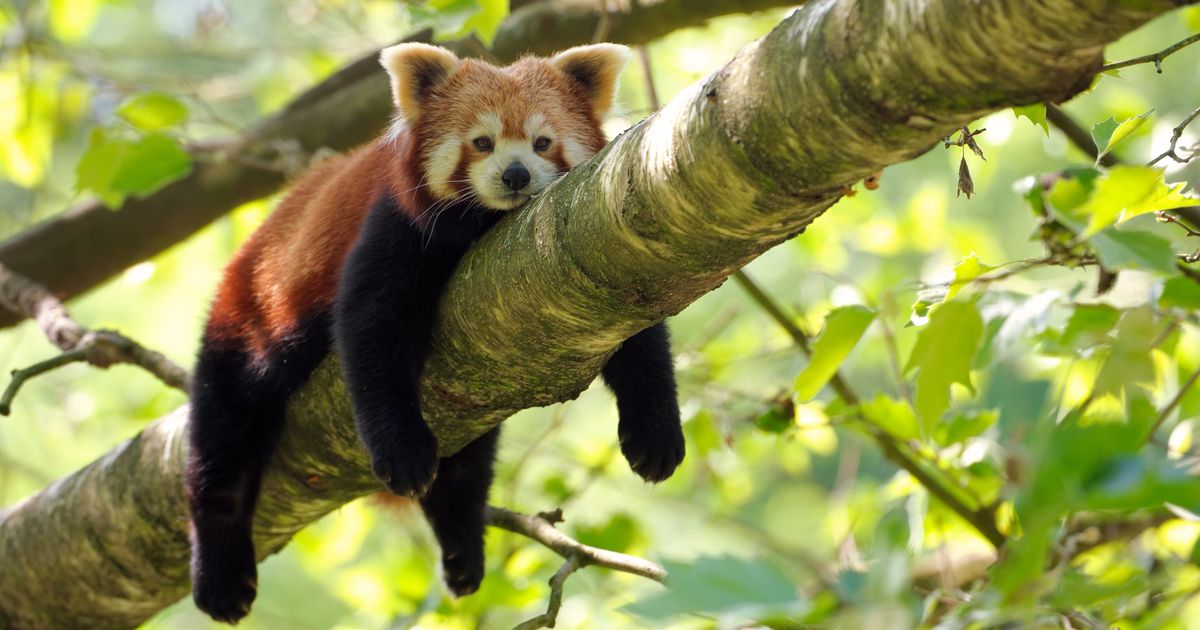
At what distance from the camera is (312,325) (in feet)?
9.29

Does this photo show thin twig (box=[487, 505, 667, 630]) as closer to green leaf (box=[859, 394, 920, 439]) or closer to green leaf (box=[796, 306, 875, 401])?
green leaf (box=[796, 306, 875, 401])

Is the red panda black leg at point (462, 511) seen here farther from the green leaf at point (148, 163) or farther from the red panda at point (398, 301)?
the green leaf at point (148, 163)

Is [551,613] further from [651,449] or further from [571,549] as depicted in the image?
[651,449]

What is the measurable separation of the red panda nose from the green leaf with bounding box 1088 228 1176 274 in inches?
58.1

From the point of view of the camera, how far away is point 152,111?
137 inches

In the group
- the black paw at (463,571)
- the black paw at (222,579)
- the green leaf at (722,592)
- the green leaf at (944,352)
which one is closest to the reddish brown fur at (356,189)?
the black paw at (222,579)

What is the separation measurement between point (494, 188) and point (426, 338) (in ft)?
1.66

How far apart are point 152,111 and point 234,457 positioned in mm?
1303

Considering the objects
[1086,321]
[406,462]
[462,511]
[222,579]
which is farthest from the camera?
[462,511]

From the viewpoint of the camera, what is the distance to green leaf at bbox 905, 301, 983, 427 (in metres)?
1.78

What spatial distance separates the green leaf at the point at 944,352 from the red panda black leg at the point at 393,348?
101cm

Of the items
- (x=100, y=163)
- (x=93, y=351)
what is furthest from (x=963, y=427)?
(x=100, y=163)

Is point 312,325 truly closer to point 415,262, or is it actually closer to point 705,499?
point 415,262

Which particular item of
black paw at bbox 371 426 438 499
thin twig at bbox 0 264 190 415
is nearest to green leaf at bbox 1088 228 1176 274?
black paw at bbox 371 426 438 499
